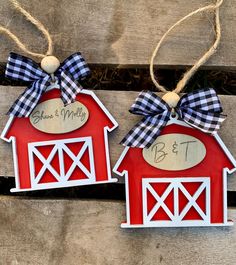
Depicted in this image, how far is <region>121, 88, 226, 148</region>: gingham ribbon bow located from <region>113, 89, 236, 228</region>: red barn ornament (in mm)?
18

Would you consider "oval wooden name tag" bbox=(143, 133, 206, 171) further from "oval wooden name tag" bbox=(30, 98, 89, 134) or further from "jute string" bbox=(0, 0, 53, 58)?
"jute string" bbox=(0, 0, 53, 58)

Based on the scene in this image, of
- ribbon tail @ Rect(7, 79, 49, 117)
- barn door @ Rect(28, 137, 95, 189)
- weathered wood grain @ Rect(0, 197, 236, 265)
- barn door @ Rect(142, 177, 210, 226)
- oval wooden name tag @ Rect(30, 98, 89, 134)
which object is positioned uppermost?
ribbon tail @ Rect(7, 79, 49, 117)

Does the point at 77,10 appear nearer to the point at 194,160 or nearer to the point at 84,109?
the point at 84,109

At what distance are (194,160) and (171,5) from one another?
253 mm

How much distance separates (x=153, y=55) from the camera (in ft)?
2.65

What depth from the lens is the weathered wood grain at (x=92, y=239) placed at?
2.71ft

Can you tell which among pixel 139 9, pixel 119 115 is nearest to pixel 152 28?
pixel 139 9

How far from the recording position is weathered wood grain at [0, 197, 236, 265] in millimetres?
827

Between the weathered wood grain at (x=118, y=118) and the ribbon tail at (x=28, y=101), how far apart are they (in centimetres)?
5

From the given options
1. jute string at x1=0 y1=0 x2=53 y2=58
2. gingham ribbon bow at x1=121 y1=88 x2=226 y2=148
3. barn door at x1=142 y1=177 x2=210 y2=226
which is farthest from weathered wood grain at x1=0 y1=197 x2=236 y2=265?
jute string at x1=0 y1=0 x2=53 y2=58

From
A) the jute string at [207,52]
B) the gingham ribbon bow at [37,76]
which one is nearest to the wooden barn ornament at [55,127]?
the gingham ribbon bow at [37,76]

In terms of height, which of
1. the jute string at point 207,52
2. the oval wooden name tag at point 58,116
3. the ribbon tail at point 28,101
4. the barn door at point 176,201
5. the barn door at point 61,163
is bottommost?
the barn door at point 176,201

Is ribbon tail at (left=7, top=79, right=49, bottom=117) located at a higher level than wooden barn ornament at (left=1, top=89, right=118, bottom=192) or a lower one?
higher

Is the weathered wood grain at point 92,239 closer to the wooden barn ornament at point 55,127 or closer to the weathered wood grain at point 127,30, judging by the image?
the wooden barn ornament at point 55,127
